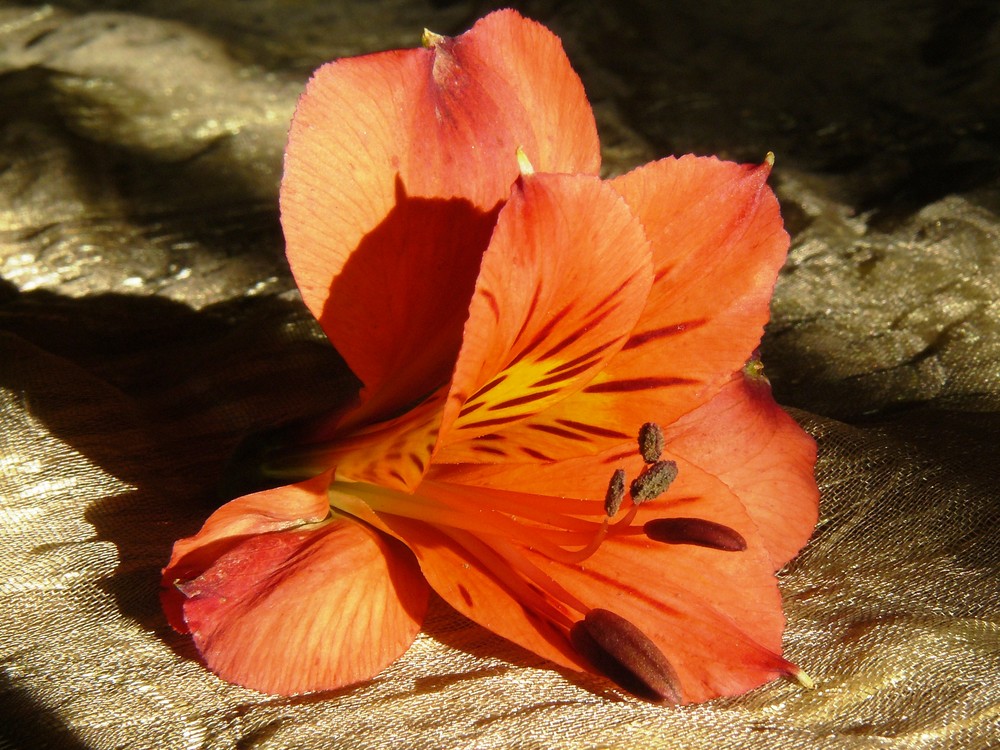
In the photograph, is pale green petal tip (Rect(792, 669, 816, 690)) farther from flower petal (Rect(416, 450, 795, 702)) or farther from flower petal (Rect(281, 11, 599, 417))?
flower petal (Rect(281, 11, 599, 417))

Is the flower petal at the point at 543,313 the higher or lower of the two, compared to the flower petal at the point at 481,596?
higher

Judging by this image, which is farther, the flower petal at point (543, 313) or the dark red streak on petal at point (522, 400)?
the dark red streak on petal at point (522, 400)

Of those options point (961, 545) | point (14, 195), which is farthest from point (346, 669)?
point (14, 195)

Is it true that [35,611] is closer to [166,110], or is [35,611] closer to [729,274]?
[729,274]

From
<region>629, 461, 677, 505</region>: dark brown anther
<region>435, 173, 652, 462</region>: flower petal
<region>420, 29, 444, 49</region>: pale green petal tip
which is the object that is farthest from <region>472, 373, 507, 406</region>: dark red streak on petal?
<region>420, 29, 444, 49</region>: pale green petal tip

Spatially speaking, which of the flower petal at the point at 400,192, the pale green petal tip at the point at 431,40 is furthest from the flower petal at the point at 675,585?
the pale green petal tip at the point at 431,40

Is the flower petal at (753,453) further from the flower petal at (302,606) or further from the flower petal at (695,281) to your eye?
the flower petal at (302,606)
